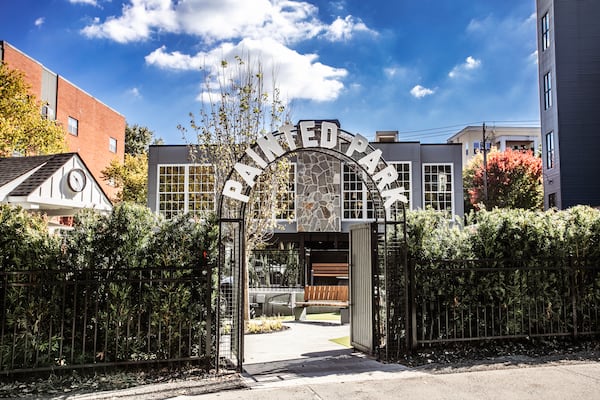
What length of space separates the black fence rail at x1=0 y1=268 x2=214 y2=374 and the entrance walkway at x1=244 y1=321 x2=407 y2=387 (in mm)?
890

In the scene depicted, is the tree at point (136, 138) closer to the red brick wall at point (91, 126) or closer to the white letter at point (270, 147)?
the red brick wall at point (91, 126)

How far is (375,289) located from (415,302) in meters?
0.63

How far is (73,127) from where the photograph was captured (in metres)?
31.4

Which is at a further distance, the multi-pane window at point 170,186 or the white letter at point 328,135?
the multi-pane window at point 170,186

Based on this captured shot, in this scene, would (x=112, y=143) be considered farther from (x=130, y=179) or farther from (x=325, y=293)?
(x=325, y=293)

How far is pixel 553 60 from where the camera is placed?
25578 mm

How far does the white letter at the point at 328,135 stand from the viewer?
294 inches

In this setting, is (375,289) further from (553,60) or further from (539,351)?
(553,60)

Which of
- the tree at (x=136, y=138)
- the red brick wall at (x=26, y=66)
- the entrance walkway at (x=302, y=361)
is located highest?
the tree at (x=136, y=138)

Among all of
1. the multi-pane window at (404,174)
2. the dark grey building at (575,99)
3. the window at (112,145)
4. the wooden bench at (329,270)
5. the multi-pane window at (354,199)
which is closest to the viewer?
the wooden bench at (329,270)

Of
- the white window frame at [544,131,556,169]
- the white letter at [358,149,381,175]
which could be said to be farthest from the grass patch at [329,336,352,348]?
the white window frame at [544,131,556,169]

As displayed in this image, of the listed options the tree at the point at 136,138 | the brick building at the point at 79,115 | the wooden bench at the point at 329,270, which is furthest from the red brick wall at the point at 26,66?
the tree at the point at 136,138

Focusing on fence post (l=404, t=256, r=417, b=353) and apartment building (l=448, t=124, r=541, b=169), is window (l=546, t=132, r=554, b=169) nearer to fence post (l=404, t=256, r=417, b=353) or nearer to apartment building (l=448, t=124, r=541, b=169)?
fence post (l=404, t=256, r=417, b=353)

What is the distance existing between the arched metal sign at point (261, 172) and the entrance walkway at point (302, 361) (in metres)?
0.50
